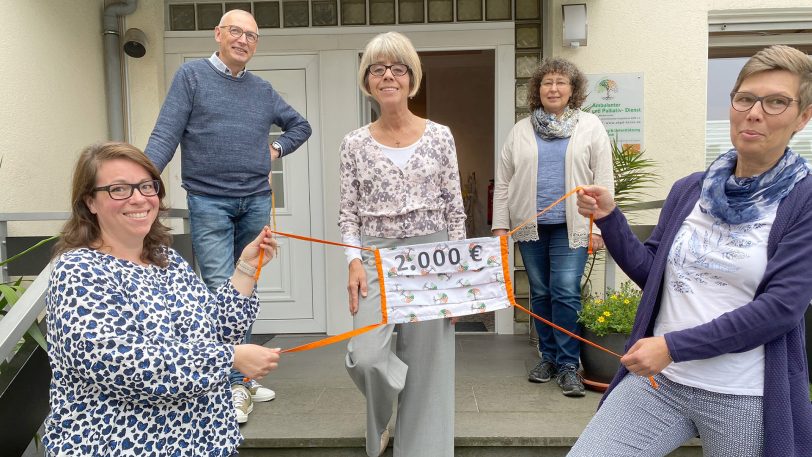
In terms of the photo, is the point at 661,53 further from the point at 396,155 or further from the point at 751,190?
the point at 751,190

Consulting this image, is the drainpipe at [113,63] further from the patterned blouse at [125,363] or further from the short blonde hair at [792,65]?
the short blonde hair at [792,65]

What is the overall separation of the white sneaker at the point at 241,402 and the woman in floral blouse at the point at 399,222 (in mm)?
802

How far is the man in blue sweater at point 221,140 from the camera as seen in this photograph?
274 cm

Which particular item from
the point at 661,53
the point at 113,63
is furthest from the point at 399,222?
the point at 113,63

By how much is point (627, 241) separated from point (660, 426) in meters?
0.58

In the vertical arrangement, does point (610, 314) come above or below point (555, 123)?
below

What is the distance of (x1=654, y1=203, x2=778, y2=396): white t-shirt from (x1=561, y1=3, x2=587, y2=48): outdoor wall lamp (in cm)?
290

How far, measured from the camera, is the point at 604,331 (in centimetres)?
317

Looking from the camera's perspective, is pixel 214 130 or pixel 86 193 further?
pixel 214 130

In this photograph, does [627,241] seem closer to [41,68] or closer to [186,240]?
[186,240]

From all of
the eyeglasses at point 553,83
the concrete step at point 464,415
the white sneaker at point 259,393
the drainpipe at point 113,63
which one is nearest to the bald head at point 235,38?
the eyeglasses at point 553,83

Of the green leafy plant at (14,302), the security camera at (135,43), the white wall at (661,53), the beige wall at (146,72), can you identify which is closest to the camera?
the green leafy plant at (14,302)

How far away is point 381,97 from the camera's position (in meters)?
2.33

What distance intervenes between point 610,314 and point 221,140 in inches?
91.9
